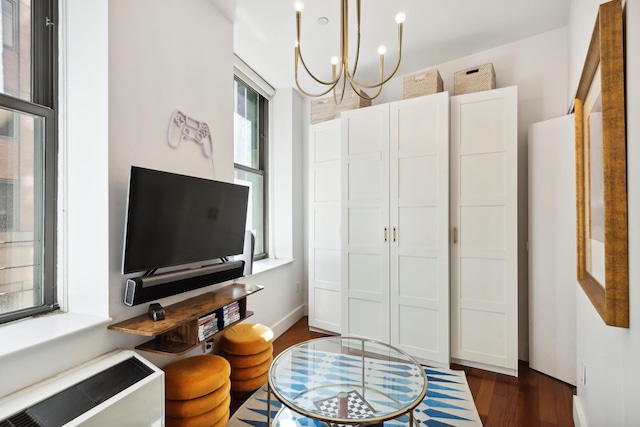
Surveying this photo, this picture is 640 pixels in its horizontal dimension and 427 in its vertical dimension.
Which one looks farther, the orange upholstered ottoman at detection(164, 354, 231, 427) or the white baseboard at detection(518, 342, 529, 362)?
the white baseboard at detection(518, 342, 529, 362)

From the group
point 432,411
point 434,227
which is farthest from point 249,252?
point 432,411

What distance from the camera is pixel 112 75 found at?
62.9 inches

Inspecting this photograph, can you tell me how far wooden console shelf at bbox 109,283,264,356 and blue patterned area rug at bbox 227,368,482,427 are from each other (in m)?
0.62

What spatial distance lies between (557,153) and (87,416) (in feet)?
10.4

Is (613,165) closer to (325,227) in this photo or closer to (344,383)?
(344,383)

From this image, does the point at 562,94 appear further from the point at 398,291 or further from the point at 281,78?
the point at 281,78

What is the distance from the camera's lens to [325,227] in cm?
336

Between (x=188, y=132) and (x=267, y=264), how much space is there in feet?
5.63

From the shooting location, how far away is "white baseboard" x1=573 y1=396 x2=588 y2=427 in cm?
165

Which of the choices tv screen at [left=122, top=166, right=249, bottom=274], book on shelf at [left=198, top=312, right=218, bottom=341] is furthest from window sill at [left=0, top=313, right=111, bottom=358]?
book on shelf at [left=198, top=312, right=218, bottom=341]

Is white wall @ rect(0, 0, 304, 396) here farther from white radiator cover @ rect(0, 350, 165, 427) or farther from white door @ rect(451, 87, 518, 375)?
white door @ rect(451, 87, 518, 375)

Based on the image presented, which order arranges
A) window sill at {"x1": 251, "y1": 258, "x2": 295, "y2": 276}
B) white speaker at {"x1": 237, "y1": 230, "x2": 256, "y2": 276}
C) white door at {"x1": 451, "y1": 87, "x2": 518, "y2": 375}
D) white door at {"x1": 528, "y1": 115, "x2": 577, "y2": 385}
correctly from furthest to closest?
1. window sill at {"x1": 251, "y1": 258, "x2": 295, "y2": 276}
2. white speaker at {"x1": 237, "y1": 230, "x2": 256, "y2": 276}
3. white door at {"x1": 451, "y1": 87, "x2": 518, "y2": 375}
4. white door at {"x1": 528, "y1": 115, "x2": 577, "y2": 385}

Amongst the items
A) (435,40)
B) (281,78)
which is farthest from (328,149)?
(435,40)

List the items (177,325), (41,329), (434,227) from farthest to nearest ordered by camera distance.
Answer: (434,227)
(177,325)
(41,329)
